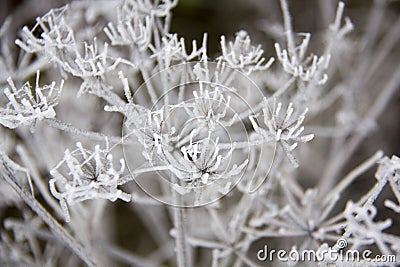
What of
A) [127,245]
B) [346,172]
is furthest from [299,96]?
[127,245]

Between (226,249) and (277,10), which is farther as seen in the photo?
(277,10)

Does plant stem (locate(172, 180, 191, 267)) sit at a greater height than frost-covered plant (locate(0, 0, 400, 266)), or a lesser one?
lesser

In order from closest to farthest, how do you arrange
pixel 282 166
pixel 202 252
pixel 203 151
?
pixel 203 151
pixel 282 166
pixel 202 252

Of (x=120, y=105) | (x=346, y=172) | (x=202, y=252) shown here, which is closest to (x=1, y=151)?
(x=120, y=105)

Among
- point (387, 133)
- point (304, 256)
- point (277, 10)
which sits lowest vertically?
point (304, 256)

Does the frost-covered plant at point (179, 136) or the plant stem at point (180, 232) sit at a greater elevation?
the frost-covered plant at point (179, 136)

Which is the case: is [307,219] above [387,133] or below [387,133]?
below

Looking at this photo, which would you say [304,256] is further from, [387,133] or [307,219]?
[387,133]

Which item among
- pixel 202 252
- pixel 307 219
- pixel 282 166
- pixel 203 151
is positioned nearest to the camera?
pixel 203 151

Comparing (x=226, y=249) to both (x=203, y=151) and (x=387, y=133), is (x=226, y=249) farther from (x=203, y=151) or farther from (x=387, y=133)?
(x=387, y=133)
